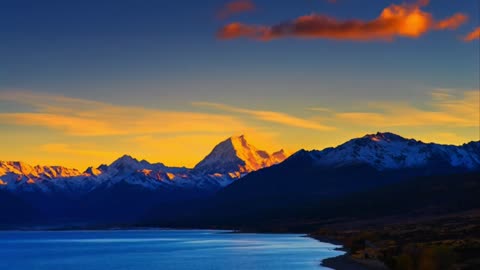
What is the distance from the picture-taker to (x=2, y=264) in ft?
527

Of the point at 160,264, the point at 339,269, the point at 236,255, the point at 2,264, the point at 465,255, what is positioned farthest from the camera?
the point at 236,255

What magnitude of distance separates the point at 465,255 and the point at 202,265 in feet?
167

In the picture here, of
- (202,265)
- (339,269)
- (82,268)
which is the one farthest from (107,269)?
(339,269)

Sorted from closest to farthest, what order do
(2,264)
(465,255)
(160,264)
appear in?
1. (465,255)
2. (160,264)
3. (2,264)

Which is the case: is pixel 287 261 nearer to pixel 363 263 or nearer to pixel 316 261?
pixel 316 261

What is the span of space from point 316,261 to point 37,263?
194 feet

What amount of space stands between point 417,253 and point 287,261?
55.5 meters

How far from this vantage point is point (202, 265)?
140 metres

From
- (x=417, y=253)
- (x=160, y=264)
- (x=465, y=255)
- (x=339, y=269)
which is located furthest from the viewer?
(x=160, y=264)

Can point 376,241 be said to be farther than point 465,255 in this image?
Yes

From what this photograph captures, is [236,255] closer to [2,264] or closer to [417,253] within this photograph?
[2,264]

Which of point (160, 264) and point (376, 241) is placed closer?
point (160, 264)

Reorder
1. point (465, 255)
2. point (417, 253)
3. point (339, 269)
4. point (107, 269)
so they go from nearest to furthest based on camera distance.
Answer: point (417, 253)
point (465, 255)
point (339, 269)
point (107, 269)

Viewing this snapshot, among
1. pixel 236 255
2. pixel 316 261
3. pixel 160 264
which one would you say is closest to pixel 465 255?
pixel 316 261
